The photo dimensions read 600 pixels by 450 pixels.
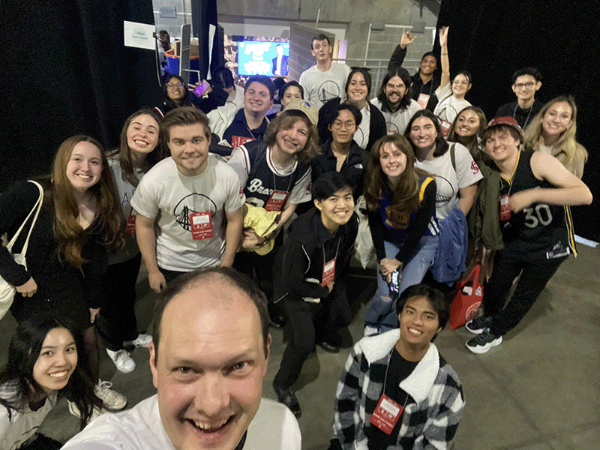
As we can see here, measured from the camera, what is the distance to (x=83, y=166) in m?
1.64

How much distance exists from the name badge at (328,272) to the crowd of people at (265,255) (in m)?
0.02

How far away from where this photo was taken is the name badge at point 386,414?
1.56m

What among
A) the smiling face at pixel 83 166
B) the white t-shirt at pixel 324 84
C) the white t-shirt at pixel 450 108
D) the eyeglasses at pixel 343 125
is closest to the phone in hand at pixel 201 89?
the white t-shirt at pixel 324 84

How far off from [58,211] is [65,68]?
1919 mm

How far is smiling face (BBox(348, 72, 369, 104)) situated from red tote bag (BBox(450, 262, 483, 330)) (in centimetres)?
164

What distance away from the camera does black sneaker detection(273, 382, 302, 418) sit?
7.07 feet

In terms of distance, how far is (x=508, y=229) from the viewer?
97.2 inches

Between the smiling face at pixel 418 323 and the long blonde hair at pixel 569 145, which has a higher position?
the long blonde hair at pixel 569 145

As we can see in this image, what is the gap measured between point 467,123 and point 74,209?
8.84 ft

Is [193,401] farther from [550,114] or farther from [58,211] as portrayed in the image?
[550,114]

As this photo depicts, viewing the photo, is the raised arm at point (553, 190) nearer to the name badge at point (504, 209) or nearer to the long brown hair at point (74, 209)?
the name badge at point (504, 209)

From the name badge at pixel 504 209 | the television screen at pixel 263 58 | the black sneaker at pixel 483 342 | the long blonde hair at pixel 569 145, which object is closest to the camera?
the name badge at pixel 504 209

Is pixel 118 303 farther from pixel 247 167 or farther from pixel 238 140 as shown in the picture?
pixel 238 140

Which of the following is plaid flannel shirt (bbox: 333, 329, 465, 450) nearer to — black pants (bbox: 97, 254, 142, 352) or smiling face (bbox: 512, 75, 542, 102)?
black pants (bbox: 97, 254, 142, 352)
